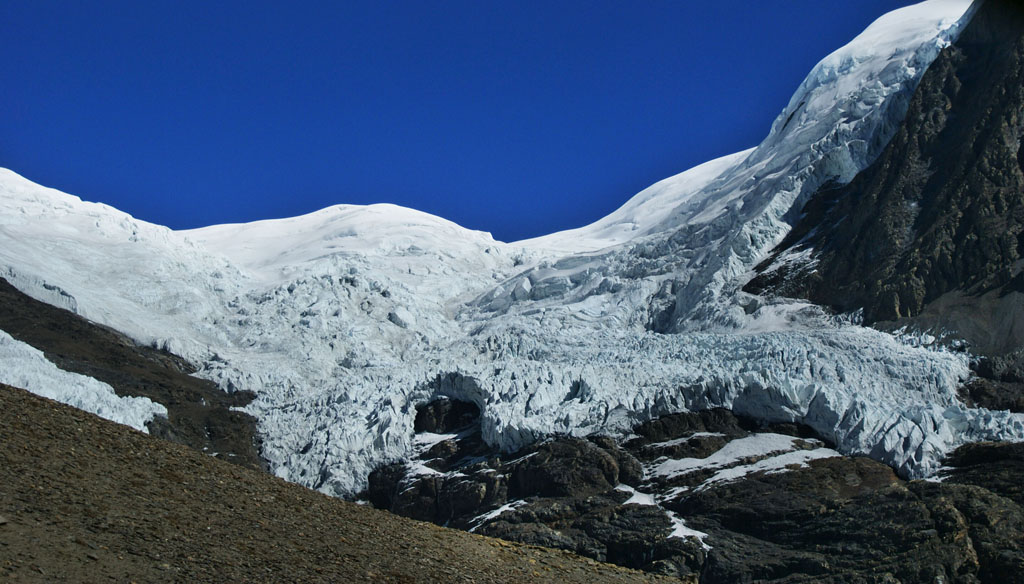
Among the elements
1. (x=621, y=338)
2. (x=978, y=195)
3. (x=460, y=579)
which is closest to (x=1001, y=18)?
(x=978, y=195)

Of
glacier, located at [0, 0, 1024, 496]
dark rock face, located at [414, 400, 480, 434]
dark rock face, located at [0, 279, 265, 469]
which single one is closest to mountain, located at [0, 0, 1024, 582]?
dark rock face, located at [414, 400, 480, 434]

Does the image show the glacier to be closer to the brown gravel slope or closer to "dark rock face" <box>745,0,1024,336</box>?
"dark rock face" <box>745,0,1024,336</box>

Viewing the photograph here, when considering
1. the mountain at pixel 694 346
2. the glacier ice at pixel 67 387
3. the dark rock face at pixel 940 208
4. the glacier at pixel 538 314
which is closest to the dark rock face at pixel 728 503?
the mountain at pixel 694 346

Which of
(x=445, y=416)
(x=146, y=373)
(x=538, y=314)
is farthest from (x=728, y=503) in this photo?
(x=146, y=373)

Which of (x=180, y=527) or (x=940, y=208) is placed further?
(x=940, y=208)

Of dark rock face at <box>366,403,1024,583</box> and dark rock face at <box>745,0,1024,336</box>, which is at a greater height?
dark rock face at <box>745,0,1024,336</box>

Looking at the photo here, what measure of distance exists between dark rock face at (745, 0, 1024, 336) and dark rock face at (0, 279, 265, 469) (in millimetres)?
35769

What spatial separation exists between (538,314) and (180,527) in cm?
6190

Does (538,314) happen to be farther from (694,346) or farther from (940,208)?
(940,208)

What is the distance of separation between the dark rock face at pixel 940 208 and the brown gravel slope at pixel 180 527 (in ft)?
155

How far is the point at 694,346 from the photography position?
63.8 m

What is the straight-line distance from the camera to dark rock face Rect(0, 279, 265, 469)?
205 ft

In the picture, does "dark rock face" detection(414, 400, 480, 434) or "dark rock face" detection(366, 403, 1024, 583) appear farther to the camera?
"dark rock face" detection(414, 400, 480, 434)

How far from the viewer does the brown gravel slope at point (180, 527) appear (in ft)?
51.4
